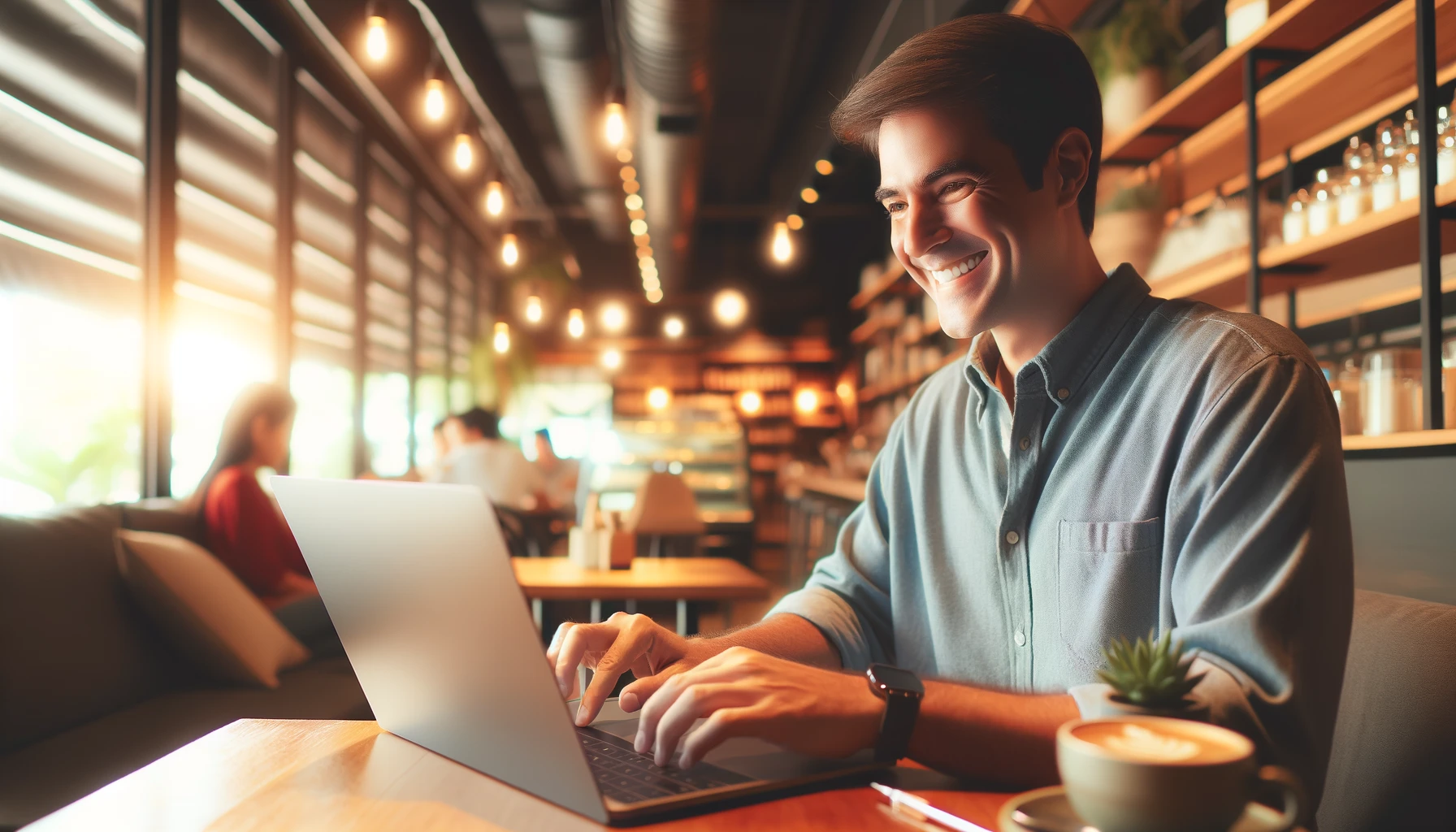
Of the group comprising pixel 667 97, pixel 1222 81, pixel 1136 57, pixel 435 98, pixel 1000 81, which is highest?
pixel 667 97

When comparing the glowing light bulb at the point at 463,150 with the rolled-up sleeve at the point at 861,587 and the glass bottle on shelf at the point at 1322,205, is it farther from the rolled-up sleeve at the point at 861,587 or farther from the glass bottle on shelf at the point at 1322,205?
the rolled-up sleeve at the point at 861,587

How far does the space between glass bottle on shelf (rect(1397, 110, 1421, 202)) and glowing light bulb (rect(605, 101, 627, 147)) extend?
3.83 m

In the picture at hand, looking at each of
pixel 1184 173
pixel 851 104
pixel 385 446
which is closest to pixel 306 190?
pixel 385 446

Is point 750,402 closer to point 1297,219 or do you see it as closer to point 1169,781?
point 1297,219

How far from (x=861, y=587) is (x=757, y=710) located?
60 centimetres

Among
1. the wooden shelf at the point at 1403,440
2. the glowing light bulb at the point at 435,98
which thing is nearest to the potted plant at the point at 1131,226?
the wooden shelf at the point at 1403,440

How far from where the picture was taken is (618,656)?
0.93 meters

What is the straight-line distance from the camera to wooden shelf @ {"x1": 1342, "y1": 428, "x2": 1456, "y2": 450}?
5.54ft

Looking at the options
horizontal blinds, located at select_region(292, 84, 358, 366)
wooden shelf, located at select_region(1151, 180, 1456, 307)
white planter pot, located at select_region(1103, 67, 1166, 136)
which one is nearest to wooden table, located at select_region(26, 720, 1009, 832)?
wooden shelf, located at select_region(1151, 180, 1456, 307)

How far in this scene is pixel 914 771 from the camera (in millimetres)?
830

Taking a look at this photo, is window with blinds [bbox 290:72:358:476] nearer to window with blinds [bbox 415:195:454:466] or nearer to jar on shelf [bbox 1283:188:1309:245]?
window with blinds [bbox 415:195:454:466]

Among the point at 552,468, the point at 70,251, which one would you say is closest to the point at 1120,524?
the point at 70,251

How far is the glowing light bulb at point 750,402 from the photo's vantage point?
46.3 ft

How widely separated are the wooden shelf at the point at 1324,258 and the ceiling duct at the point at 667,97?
2.82 metres
